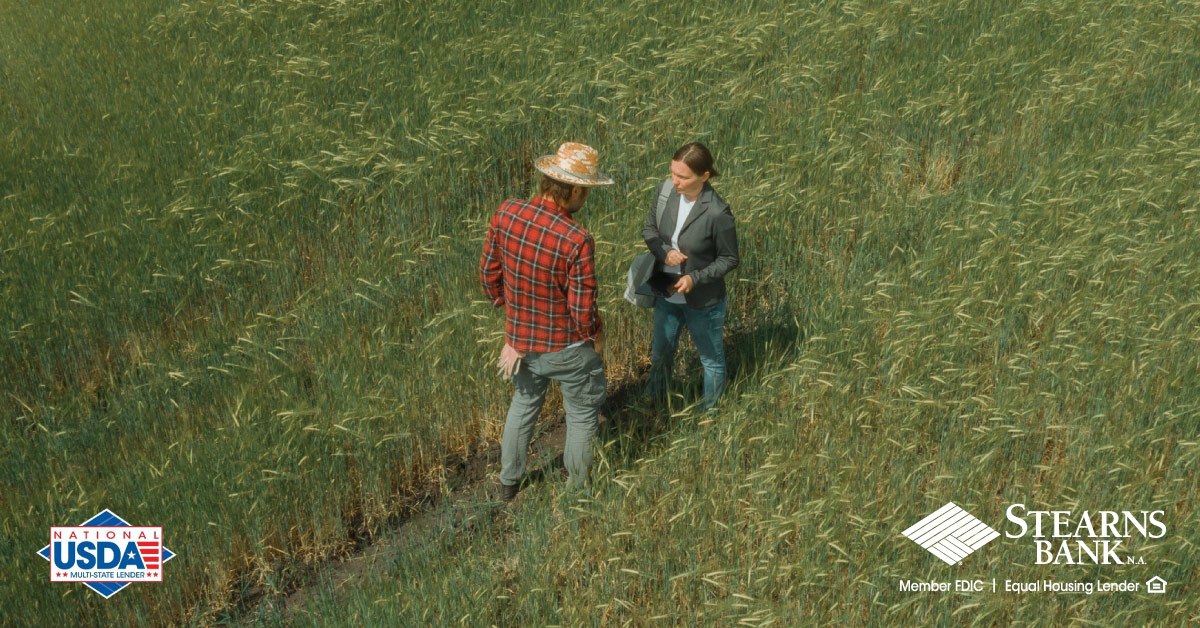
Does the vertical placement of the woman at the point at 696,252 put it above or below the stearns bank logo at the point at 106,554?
above

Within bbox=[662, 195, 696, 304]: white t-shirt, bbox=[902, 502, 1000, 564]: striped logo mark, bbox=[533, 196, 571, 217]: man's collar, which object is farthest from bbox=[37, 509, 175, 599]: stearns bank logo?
bbox=[902, 502, 1000, 564]: striped logo mark

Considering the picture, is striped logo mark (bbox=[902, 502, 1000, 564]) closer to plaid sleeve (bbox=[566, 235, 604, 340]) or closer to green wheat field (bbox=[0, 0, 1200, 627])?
green wheat field (bbox=[0, 0, 1200, 627])

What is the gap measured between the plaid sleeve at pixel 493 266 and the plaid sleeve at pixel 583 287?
37 centimetres

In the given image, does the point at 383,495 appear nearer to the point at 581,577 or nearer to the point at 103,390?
the point at 581,577

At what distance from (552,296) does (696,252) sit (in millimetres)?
792

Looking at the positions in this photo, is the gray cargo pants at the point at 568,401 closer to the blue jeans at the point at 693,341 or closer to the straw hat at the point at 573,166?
the blue jeans at the point at 693,341

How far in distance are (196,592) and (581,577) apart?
1.64m

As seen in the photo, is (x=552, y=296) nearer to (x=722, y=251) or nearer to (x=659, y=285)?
(x=659, y=285)

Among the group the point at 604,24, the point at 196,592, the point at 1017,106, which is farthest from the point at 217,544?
the point at 1017,106

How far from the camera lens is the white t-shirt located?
4367mm

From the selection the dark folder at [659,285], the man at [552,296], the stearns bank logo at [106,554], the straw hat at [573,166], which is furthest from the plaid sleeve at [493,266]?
the stearns bank logo at [106,554]

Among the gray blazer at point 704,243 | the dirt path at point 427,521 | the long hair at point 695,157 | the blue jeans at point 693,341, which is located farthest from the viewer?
the blue jeans at point 693,341

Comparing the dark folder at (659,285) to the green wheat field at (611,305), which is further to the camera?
the dark folder at (659,285)

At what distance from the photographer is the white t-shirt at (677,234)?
437 cm
